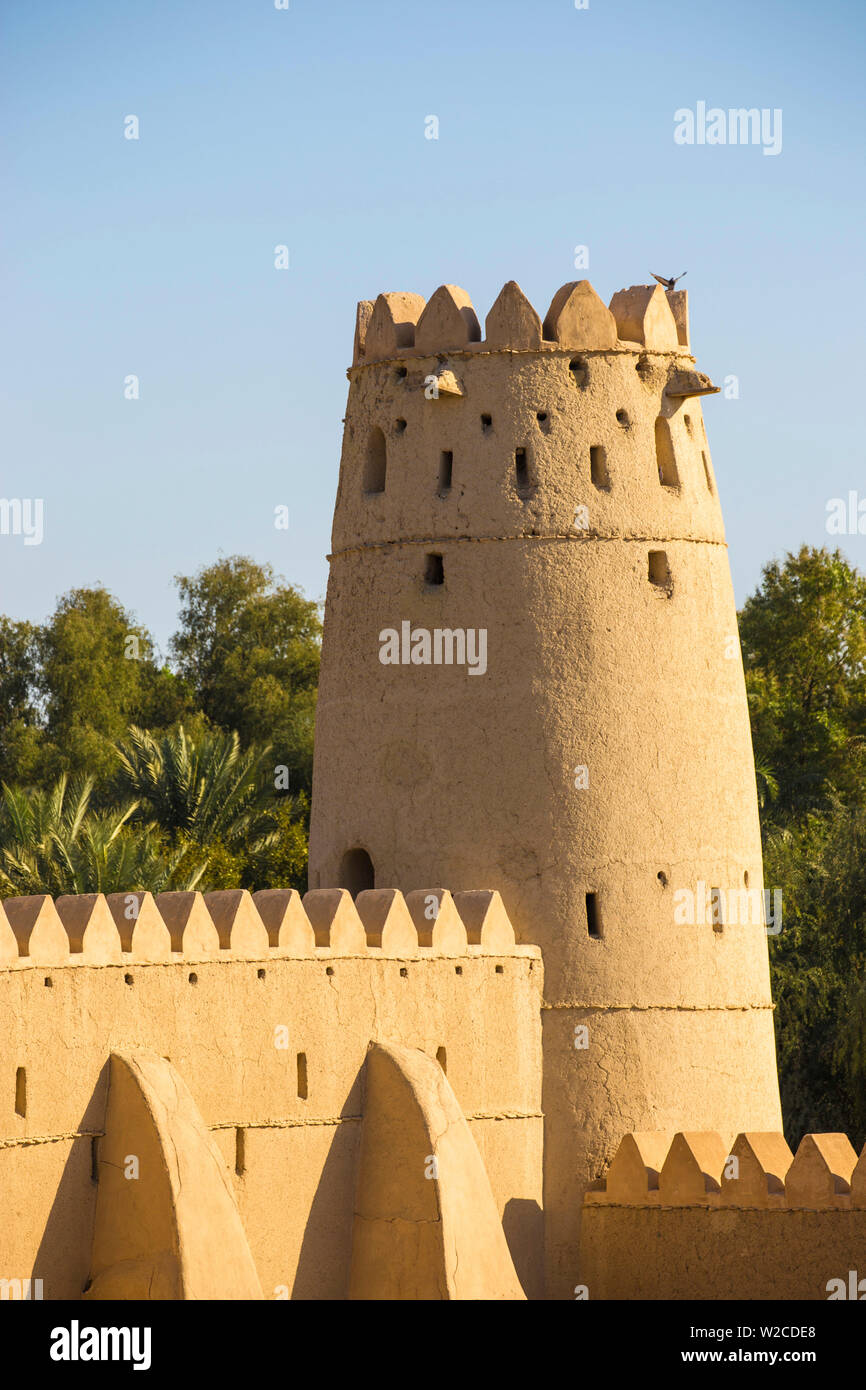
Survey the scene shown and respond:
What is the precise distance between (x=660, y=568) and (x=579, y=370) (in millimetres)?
1882

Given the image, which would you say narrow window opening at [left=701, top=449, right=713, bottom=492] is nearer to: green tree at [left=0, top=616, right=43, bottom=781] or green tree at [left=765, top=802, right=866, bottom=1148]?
green tree at [left=765, top=802, right=866, bottom=1148]

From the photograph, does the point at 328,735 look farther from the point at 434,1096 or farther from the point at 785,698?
the point at 785,698

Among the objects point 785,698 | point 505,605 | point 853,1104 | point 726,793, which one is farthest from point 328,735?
point 785,698

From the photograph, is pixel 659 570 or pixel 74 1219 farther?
pixel 659 570

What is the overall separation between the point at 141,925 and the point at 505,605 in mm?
5474

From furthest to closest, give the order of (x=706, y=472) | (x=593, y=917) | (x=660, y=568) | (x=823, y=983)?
(x=823, y=983) < (x=706, y=472) < (x=660, y=568) < (x=593, y=917)

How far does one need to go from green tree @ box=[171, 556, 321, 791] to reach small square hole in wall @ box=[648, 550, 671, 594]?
2203 centimetres

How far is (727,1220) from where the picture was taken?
19.2 meters

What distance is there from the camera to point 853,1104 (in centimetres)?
2966

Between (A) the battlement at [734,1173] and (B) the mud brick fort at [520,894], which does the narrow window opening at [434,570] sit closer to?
(B) the mud brick fort at [520,894]

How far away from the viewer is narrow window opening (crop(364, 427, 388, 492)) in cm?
2156

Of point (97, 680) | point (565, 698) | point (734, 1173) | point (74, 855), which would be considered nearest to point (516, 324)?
point (565, 698)

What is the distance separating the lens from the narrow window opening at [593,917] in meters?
20.5

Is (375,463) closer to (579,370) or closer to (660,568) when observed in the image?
(579,370)
